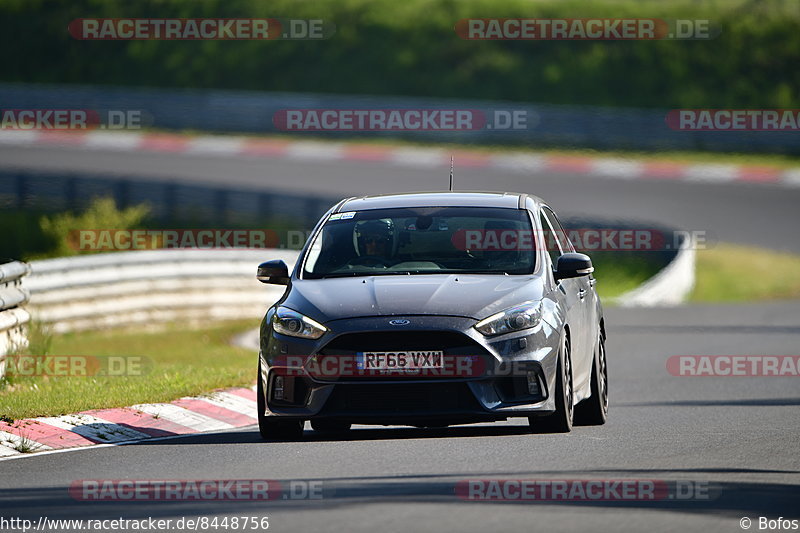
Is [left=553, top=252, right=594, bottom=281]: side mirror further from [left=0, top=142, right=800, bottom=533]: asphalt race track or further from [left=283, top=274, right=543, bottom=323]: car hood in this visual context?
[left=0, top=142, right=800, bottom=533]: asphalt race track

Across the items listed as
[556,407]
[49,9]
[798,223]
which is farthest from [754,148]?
[556,407]

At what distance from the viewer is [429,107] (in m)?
41.8

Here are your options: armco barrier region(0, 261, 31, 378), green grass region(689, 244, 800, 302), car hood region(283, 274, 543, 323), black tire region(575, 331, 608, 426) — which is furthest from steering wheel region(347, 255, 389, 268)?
green grass region(689, 244, 800, 302)

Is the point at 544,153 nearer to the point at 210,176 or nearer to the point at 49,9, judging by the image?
the point at 210,176

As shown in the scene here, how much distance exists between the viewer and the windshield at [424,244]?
1070 cm

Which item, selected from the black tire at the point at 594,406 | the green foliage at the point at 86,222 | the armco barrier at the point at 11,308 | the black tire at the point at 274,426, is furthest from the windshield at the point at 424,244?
the green foliage at the point at 86,222

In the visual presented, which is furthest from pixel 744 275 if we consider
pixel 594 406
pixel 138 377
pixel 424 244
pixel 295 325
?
pixel 295 325

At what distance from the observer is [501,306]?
32.5 ft

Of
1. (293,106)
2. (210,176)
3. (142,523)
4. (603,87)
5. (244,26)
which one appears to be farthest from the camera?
(244,26)

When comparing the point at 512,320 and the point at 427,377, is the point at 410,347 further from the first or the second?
the point at 512,320

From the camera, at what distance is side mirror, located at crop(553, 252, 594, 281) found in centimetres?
1059

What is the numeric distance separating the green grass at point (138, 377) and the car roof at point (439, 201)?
94.9 inches

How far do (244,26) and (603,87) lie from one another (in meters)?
12.2

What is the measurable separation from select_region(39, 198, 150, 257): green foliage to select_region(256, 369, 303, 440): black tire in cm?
1660
